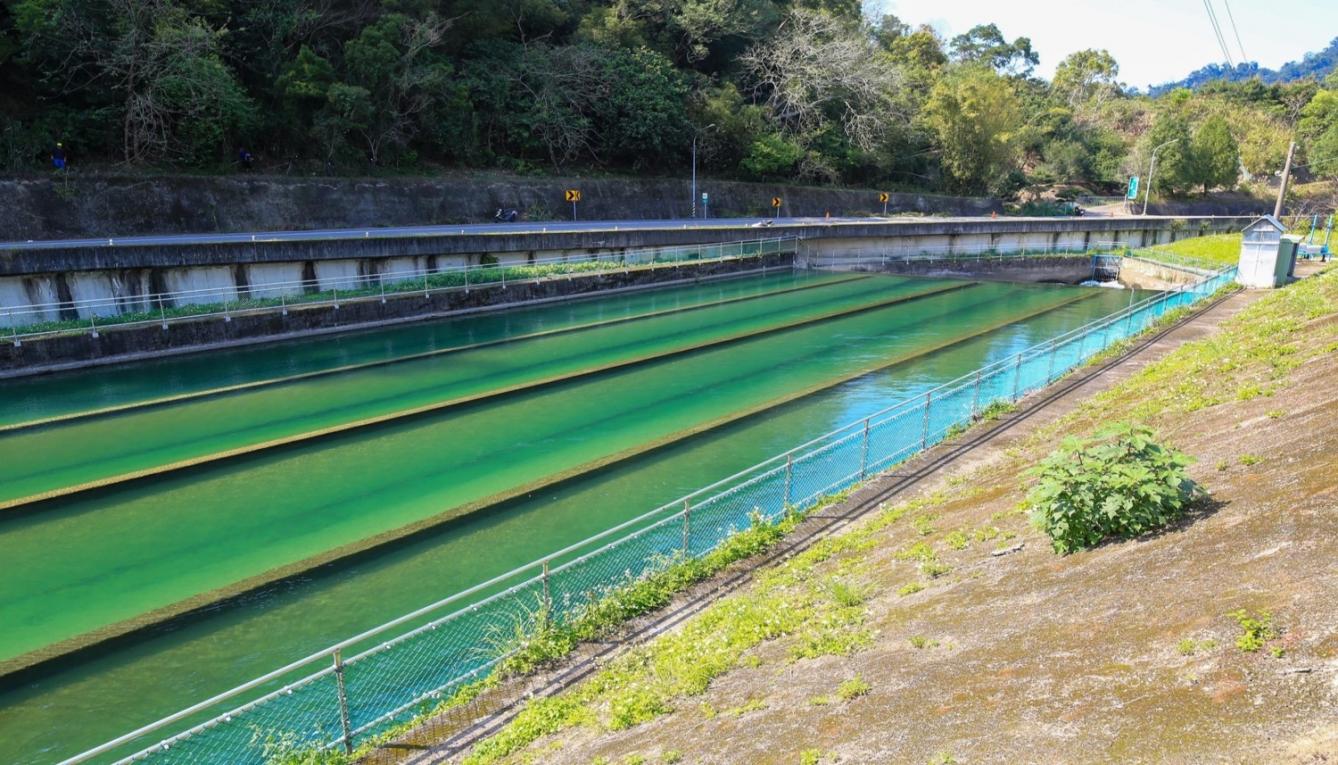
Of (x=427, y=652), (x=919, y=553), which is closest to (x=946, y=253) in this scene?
(x=919, y=553)

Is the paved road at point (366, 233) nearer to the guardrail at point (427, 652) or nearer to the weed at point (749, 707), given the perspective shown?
the guardrail at point (427, 652)

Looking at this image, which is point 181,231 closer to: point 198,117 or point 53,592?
point 198,117

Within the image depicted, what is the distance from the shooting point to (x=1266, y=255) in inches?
1029

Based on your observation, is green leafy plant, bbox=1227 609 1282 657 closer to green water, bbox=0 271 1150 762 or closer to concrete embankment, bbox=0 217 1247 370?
green water, bbox=0 271 1150 762

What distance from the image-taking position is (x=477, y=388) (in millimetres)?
20016

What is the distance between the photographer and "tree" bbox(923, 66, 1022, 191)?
60.5 metres

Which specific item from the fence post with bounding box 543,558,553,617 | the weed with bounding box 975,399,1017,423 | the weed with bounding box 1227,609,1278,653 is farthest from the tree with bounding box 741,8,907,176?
the weed with bounding box 1227,609,1278,653

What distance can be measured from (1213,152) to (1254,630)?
8044cm

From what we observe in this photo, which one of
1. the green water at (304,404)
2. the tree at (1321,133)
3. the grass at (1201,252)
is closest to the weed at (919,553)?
the green water at (304,404)

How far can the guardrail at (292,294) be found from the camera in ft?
69.3

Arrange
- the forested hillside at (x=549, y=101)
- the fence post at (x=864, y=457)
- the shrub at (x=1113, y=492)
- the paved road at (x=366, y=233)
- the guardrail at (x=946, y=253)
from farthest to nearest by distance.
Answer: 1. the guardrail at (x=946, y=253)
2. the forested hillside at (x=549, y=101)
3. the paved road at (x=366, y=233)
4. the fence post at (x=864, y=457)
5. the shrub at (x=1113, y=492)

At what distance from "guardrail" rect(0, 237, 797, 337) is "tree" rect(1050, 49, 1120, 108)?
8929 centimetres

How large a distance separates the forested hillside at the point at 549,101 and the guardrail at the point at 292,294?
1158 cm

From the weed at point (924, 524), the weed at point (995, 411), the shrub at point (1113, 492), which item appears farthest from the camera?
the weed at point (995, 411)
